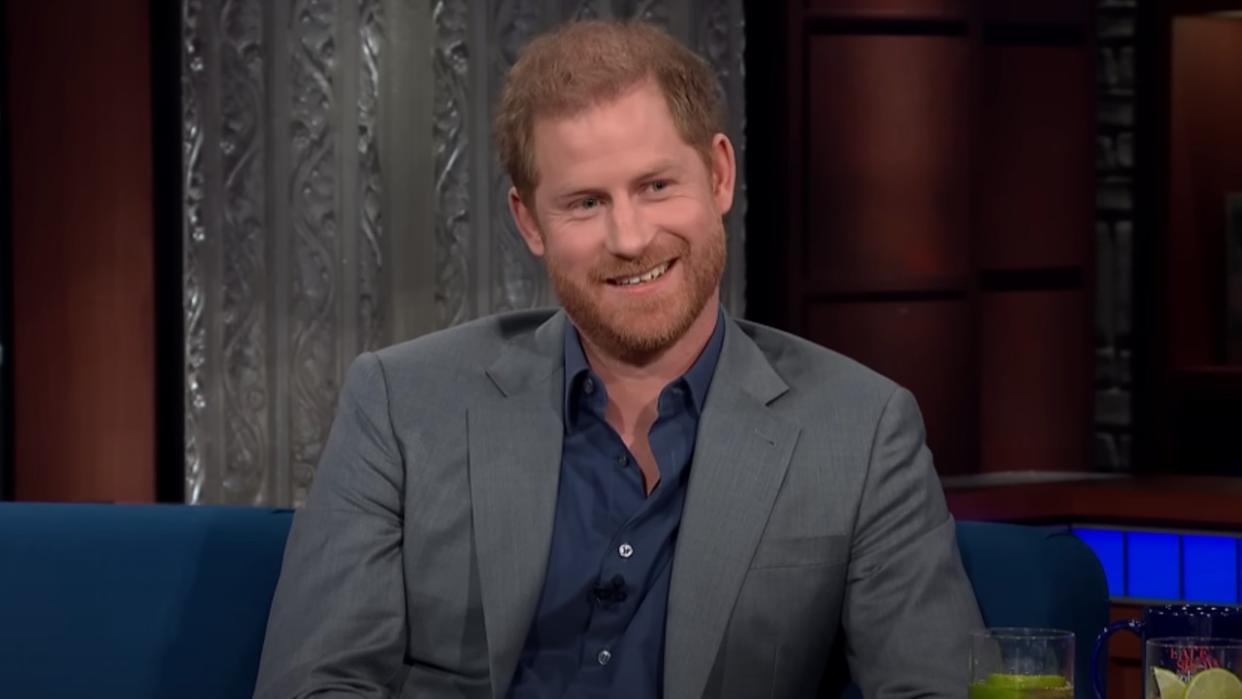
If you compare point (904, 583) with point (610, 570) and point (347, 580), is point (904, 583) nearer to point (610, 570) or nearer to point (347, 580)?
point (610, 570)

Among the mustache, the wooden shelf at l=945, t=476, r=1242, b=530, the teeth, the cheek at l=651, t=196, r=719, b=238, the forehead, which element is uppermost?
the forehead

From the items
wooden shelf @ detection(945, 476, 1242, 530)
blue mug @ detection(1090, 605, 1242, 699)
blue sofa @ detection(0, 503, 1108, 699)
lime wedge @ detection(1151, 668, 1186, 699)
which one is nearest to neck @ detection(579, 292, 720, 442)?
blue sofa @ detection(0, 503, 1108, 699)

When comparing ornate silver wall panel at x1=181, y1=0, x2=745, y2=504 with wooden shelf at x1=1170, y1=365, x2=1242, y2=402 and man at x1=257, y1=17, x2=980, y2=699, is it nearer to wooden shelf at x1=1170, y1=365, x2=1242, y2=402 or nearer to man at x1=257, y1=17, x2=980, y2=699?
wooden shelf at x1=1170, y1=365, x2=1242, y2=402

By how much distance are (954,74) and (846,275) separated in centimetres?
53

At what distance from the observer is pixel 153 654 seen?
2.15 meters

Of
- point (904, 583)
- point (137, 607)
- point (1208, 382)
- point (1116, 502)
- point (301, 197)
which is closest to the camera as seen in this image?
point (904, 583)

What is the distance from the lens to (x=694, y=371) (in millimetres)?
2066

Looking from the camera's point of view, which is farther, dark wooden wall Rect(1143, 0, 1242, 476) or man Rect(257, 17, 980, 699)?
dark wooden wall Rect(1143, 0, 1242, 476)

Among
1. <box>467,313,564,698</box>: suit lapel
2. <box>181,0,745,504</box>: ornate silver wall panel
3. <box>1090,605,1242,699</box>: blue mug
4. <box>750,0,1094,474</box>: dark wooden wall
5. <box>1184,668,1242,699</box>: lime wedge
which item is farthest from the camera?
<box>750,0,1094,474</box>: dark wooden wall

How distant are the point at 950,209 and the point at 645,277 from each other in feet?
8.49

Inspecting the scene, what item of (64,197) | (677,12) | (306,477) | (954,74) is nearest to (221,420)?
(306,477)

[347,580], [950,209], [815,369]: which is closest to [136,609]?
[347,580]

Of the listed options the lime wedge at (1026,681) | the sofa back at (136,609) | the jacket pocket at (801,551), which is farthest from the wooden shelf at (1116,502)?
the lime wedge at (1026,681)

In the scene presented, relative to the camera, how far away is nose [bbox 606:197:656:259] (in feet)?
6.32
